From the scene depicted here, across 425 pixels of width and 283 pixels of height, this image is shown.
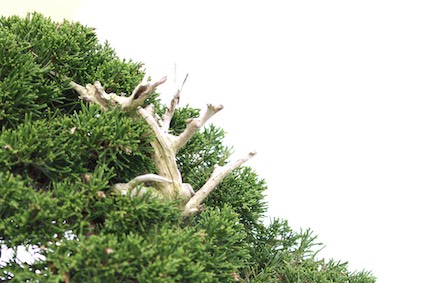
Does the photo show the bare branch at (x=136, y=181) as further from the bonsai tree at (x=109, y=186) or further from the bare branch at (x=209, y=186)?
the bare branch at (x=209, y=186)

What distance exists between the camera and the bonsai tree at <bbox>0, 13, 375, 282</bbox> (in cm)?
145

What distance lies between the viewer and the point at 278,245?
79.1 inches

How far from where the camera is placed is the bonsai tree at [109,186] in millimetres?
1454

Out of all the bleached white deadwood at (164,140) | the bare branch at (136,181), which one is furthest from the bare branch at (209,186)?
the bare branch at (136,181)

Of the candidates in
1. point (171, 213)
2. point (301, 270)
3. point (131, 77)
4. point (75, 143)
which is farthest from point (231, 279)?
point (131, 77)

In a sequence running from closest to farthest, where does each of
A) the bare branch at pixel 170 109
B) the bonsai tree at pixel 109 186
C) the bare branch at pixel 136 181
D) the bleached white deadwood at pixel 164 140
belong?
the bonsai tree at pixel 109 186
the bare branch at pixel 136 181
the bleached white deadwood at pixel 164 140
the bare branch at pixel 170 109

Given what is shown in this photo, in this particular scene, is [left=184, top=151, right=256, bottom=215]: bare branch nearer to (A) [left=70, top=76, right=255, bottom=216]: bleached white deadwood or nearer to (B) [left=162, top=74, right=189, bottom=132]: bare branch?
(A) [left=70, top=76, right=255, bottom=216]: bleached white deadwood

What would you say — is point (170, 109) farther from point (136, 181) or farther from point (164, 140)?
point (136, 181)

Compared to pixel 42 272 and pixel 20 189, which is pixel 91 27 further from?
pixel 42 272

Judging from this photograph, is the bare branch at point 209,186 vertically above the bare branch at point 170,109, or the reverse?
the bare branch at point 170,109

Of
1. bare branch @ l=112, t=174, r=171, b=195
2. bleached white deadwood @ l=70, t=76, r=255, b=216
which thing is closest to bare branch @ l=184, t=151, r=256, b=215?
bleached white deadwood @ l=70, t=76, r=255, b=216

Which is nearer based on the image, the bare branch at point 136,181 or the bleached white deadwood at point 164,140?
the bare branch at point 136,181

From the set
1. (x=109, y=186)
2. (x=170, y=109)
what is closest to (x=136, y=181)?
(x=109, y=186)

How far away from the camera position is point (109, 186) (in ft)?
5.31
